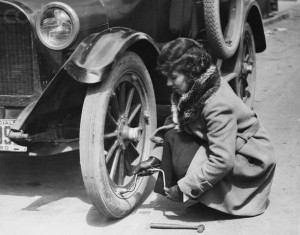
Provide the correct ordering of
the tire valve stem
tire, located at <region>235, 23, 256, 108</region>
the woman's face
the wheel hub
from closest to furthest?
1. the woman's face
2. the wheel hub
3. the tire valve stem
4. tire, located at <region>235, 23, 256, 108</region>

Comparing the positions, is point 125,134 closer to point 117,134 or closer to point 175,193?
point 117,134

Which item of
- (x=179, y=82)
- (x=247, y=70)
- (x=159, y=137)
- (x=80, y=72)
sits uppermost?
(x=80, y=72)

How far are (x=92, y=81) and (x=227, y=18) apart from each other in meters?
2.60

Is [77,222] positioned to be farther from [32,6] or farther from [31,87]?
[32,6]

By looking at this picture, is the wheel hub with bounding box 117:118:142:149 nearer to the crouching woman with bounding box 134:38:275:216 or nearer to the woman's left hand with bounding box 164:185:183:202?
the crouching woman with bounding box 134:38:275:216

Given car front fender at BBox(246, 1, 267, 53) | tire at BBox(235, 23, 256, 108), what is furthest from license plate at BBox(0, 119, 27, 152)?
car front fender at BBox(246, 1, 267, 53)

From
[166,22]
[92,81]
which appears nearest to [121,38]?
[92,81]

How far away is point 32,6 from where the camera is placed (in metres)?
3.89

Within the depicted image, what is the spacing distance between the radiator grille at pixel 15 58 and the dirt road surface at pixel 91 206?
0.74 meters

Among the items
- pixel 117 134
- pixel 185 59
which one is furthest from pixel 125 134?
pixel 185 59

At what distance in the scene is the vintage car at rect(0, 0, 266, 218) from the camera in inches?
139

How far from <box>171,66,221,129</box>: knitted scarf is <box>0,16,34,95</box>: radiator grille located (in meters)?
1.00

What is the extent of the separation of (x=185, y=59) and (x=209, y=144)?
49 cm

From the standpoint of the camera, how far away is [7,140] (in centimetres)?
383
